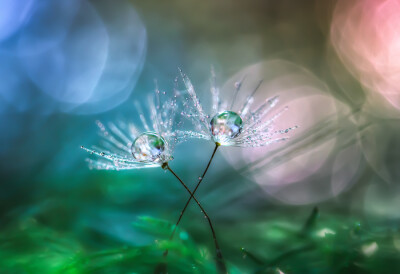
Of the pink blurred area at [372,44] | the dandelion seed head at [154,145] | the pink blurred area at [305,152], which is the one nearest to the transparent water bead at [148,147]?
the dandelion seed head at [154,145]

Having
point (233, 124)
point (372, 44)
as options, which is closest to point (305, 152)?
point (233, 124)

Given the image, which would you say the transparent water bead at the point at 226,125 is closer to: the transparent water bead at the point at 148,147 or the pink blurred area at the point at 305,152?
the transparent water bead at the point at 148,147

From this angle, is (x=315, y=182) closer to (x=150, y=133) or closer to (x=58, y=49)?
(x=150, y=133)

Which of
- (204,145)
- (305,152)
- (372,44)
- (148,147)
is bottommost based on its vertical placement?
(148,147)

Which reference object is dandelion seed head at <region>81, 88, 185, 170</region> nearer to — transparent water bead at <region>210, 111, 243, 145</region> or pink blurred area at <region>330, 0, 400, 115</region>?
transparent water bead at <region>210, 111, 243, 145</region>

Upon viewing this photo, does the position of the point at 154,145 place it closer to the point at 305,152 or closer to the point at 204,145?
the point at 305,152
